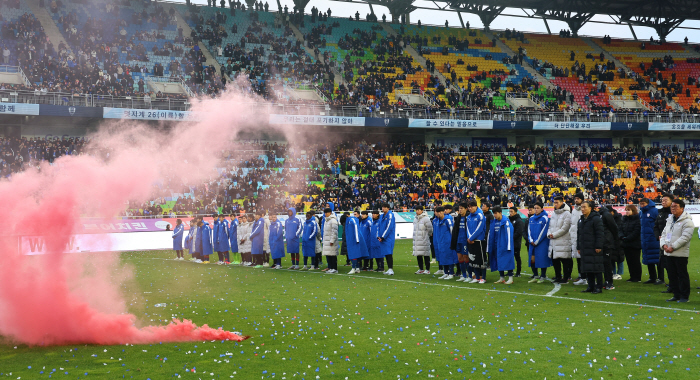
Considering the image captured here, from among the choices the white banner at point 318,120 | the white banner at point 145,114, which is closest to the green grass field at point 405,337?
the white banner at point 145,114

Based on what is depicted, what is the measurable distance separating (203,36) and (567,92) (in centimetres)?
2930

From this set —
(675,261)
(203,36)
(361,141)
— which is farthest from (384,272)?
(203,36)

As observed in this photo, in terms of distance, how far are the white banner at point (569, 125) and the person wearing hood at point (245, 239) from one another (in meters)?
29.2

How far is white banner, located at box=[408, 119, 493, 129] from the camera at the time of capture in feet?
140

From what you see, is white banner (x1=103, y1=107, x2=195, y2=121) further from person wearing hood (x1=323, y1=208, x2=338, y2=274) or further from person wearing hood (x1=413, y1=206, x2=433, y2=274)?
person wearing hood (x1=413, y1=206, x2=433, y2=274)

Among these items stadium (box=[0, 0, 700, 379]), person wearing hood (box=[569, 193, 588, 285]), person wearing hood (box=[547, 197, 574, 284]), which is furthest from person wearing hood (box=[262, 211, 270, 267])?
person wearing hood (box=[569, 193, 588, 285])

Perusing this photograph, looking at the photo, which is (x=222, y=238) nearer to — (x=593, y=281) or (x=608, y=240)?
(x=593, y=281)

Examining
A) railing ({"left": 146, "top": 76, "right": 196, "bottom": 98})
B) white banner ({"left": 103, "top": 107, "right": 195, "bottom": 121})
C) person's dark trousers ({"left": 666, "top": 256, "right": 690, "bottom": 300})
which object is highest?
railing ({"left": 146, "top": 76, "right": 196, "bottom": 98})

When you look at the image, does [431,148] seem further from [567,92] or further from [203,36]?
[203,36]

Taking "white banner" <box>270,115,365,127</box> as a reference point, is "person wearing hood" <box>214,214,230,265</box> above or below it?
below

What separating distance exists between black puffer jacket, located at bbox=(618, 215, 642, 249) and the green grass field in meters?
1.35

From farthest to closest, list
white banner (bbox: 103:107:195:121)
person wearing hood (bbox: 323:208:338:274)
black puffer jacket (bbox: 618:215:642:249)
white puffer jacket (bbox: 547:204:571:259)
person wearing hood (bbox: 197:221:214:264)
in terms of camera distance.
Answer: white banner (bbox: 103:107:195:121), person wearing hood (bbox: 197:221:214:264), person wearing hood (bbox: 323:208:338:274), black puffer jacket (bbox: 618:215:642:249), white puffer jacket (bbox: 547:204:571:259)

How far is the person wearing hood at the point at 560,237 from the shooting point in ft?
47.0

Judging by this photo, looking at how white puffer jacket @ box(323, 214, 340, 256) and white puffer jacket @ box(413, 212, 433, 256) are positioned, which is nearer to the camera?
white puffer jacket @ box(413, 212, 433, 256)
